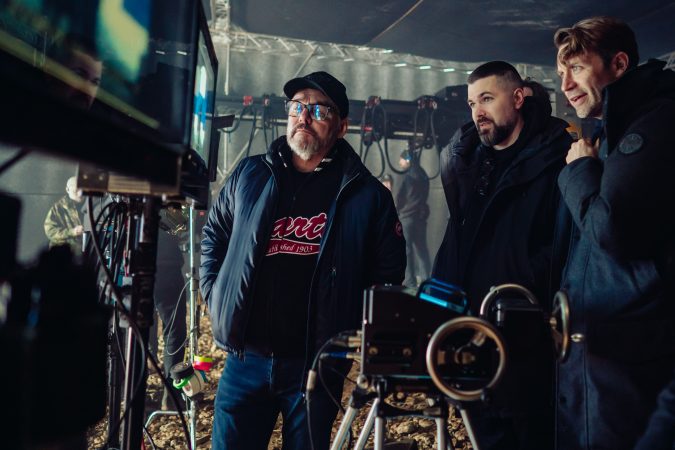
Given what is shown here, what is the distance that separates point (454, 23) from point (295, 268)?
23.1 ft

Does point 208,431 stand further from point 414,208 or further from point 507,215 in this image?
point 414,208

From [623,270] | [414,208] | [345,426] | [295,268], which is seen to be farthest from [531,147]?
[414,208]

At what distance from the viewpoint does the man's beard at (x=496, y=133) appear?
2.61 metres

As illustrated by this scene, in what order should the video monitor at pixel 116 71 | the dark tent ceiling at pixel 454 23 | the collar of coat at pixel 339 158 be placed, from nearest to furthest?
the video monitor at pixel 116 71, the collar of coat at pixel 339 158, the dark tent ceiling at pixel 454 23

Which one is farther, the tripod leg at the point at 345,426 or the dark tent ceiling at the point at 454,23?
the dark tent ceiling at the point at 454,23

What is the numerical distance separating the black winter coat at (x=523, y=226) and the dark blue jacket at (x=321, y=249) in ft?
1.05

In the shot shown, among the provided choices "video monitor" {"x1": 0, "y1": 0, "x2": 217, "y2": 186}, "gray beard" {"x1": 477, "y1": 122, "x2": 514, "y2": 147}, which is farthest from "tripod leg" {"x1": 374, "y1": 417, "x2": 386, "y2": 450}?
"gray beard" {"x1": 477, "y1": 122, "x2": 514, "y2": 147}

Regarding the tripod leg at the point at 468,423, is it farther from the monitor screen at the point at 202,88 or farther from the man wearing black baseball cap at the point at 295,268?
the monitor screen at the point at 202,88

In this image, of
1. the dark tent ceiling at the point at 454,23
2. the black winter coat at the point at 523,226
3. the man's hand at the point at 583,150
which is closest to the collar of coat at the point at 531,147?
the black winter coat at the point at 523,226

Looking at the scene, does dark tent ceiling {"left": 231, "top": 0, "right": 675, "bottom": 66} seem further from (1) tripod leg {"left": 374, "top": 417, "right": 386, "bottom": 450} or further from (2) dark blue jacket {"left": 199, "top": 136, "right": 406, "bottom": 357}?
(1) tripod leg {"left": 374, "top": 417, "right": 386, "bottom": 450}

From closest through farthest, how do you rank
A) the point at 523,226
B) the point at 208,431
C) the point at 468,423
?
the point at 468,423 → the point at 523,226 → the point at 208,431

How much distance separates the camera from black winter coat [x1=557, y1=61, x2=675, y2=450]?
1.61 meters

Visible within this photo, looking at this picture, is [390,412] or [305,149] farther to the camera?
[305,149]

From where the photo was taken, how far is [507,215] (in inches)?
A: 91.0
